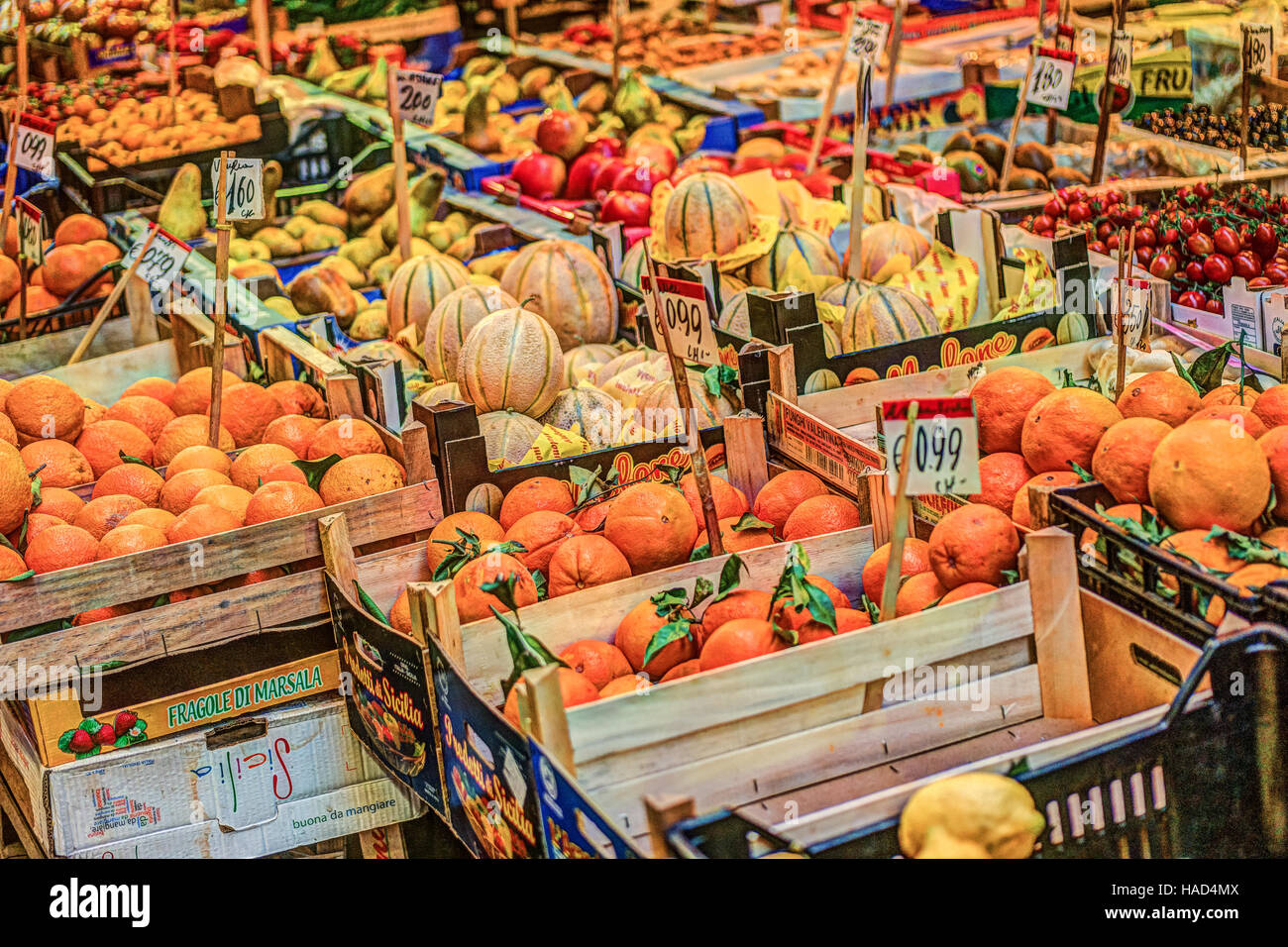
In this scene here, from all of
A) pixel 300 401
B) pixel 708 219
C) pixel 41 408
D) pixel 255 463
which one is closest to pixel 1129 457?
pixel 255 463

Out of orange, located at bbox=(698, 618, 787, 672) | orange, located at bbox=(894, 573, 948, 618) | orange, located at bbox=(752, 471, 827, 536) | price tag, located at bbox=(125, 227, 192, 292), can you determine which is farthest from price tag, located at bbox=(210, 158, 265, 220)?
orange, located at bbox=(894, 573, 948, 618)

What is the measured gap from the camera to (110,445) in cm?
324

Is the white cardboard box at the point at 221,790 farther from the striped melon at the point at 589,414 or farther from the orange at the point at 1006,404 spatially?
the orange at the point at 1006,404

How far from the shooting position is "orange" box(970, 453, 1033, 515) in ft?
8.05

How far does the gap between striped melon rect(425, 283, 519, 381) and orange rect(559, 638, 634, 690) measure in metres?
1.42

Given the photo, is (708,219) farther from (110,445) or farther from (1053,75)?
Answer: (110,445)

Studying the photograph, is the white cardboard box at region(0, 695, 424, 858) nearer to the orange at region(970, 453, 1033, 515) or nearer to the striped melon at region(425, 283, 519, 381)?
the striped melon at region(425, 283, 519, 381)

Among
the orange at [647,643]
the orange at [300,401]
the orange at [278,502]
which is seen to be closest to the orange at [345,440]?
the orange at [278,502]

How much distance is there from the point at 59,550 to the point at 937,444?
175cm

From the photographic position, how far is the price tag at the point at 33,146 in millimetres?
3986

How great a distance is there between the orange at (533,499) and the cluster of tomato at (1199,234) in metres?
1.55
